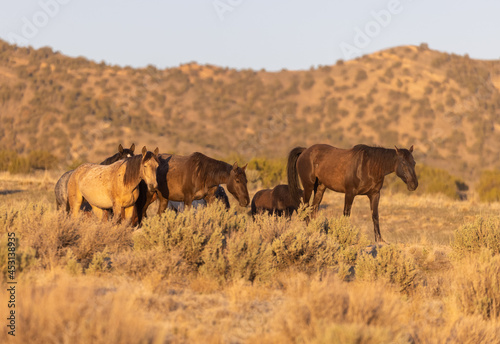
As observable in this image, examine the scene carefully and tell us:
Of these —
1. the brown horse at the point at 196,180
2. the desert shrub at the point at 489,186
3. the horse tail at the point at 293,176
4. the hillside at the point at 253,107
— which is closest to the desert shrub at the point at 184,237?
the brown horse at the point at 196,180

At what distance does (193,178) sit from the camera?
12359 millimetres

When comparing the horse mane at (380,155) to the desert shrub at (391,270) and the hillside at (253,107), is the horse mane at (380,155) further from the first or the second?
the hillside at (253,107)

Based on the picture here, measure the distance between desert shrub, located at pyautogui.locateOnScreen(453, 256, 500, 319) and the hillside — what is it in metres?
50.7

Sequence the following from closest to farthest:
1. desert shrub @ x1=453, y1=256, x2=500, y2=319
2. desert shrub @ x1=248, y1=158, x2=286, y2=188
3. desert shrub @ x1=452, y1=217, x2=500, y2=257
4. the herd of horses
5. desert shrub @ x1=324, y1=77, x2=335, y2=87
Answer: desert shrub @ x1=453, y1=256, x2=500, y2=319 < desert shrub @ x1=452, y1=217, x2=500, y2=257 < the herd of horses < desert shrub @ x1=248, y1=158, x2=286, y2=188 < desert shrub @ x1=324, y1=77, x2=335, y2=87

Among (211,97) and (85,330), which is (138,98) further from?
(85,330)

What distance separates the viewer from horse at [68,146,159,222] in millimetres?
10859

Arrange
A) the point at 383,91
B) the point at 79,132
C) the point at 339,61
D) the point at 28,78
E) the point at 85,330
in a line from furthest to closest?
the point at 339,61
the point at 383,91
the point at 28,78
the point at 79,132
the point at 85,330

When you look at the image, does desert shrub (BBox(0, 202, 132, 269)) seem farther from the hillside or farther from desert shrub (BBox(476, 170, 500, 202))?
the hillside

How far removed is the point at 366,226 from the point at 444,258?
282 inches

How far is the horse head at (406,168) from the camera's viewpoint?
13078 millimetres

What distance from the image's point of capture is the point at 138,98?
239 ft

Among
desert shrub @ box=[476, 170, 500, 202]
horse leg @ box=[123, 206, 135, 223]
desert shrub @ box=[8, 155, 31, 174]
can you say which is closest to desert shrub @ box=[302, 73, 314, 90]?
desert shrub @ box=[476, 170, 500, 202]

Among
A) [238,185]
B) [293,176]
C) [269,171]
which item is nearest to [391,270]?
[238,185]

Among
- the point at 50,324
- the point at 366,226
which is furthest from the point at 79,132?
the point at 50,324
